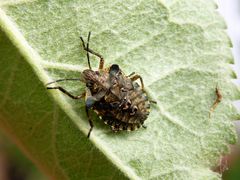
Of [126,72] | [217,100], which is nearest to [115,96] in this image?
[126,72]

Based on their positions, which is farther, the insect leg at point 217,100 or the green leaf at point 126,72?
the insect leg at point 217,100

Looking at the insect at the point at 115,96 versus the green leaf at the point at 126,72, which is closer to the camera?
the green leaf at the point at 126,72

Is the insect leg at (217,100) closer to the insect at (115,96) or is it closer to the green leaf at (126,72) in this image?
the green leaf at (126,72)

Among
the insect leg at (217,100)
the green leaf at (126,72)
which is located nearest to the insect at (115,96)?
the green leaf at (126,72)

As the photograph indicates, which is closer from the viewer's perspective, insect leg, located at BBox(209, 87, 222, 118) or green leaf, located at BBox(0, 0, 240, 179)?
green leaf, located at BBox(0, 0, 240, 179)

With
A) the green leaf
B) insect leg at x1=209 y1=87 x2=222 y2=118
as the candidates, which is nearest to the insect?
the green leaf

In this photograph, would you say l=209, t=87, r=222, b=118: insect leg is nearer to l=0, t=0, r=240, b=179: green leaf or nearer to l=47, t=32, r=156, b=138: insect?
l=0, t=0, r=240, b=179: green leaf
